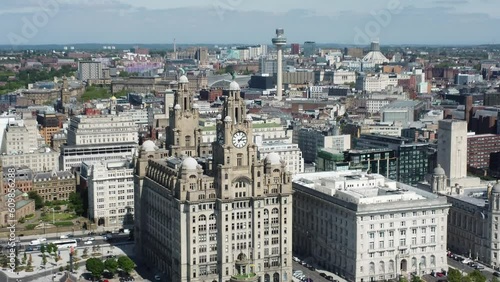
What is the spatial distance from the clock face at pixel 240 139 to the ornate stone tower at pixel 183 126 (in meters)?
12.3

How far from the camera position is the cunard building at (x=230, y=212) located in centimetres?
5900

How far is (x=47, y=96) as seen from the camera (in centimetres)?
18425

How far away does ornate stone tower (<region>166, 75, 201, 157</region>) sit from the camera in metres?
71.9

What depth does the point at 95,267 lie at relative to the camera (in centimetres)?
6272

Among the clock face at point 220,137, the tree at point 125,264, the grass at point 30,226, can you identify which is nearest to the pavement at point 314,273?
the clock face at point 220,137

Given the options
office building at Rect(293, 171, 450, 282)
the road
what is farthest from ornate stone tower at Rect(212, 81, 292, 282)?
the road

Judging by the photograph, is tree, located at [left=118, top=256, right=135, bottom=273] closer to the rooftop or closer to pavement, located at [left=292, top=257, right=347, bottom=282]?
pavement, located at [left=292, top=257, right=347, bottom=282]

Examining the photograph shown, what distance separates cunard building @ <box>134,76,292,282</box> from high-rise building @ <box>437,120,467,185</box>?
111 feet

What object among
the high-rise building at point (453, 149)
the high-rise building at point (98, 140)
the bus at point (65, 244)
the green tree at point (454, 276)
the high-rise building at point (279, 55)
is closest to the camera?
the green tree at point (454, 276)

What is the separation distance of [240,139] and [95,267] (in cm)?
1532

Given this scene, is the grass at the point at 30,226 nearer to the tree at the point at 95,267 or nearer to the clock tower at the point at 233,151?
the tree at the point at 95,267

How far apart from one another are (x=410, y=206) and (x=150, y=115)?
269ft

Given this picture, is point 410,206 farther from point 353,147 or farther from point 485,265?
point 353,147

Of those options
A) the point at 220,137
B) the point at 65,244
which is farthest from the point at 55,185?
the point at 220,137
